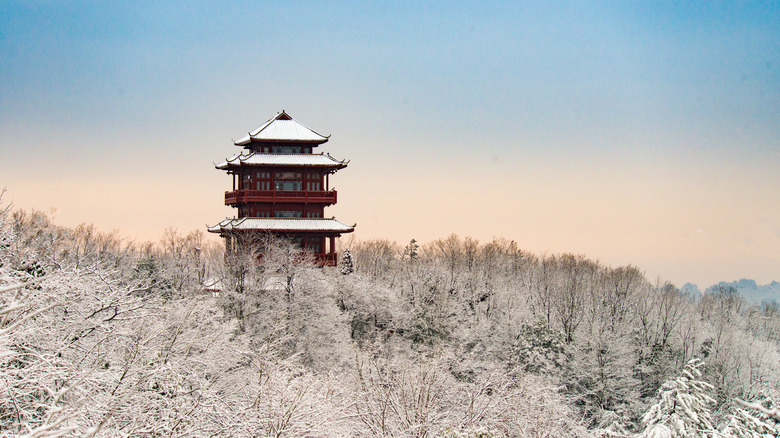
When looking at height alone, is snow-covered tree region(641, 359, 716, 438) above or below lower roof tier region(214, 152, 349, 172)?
below

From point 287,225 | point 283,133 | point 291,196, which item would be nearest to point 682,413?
point 287,225

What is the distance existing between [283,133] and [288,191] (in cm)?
410

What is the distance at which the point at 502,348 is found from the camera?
44.1m

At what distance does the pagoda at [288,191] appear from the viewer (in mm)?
43250

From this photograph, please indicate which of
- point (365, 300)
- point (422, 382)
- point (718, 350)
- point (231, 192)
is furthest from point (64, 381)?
point (718, 350)

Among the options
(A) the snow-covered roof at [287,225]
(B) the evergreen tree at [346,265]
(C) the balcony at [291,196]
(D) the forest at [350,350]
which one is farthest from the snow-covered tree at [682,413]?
(B) the evergreen tree at [346,265]

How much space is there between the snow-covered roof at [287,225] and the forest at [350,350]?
3.60 feet

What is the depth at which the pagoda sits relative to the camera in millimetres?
43250

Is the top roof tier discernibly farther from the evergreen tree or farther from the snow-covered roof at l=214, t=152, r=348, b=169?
the evergreen tree

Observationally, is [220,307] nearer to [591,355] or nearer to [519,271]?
[591,355]

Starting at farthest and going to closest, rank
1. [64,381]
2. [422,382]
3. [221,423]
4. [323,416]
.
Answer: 1. [422,382]
2. [323,416]
3. [221,423]
4. [64,381]

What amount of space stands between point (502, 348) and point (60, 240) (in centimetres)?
3302

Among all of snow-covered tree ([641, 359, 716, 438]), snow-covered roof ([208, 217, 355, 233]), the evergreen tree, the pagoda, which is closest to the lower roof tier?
the pagoda

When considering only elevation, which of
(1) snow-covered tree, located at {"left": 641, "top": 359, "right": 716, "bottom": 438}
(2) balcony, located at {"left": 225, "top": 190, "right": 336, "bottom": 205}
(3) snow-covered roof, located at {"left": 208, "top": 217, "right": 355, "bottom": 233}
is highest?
(2) balcony, located at {"left": 225, "top": 190, "right": 336, "bottom": 205}
